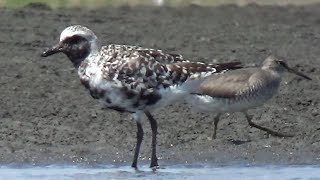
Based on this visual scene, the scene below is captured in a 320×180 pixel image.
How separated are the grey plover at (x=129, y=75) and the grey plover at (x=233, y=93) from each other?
877mm

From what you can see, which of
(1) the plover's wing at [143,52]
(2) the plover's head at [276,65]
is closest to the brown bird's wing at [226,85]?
(2) the plover's head at [276,65]

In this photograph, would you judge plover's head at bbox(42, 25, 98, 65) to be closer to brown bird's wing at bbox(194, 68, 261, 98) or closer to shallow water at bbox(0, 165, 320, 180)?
shallow water at bbox(0, 165, 320, 180)

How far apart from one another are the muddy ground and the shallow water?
28 centimetres

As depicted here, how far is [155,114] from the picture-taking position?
15047 millimetres

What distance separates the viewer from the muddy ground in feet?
45.1

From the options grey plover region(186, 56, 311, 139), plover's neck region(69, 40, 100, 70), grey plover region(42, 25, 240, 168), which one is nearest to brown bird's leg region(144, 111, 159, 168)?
grey plover region(42, 25, 240, 168)

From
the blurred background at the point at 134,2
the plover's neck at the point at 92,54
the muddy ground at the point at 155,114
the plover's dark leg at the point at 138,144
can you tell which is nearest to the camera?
the plover's neck at the point at 92,54

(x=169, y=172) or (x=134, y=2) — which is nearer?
(x=169, y=172)

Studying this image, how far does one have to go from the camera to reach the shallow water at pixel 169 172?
12602 millimetres

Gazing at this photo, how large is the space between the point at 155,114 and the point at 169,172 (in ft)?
7.21

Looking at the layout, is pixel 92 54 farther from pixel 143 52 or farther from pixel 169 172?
pixel 169 172

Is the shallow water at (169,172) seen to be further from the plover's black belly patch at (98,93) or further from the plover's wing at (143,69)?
the plover's wing at (143,69)

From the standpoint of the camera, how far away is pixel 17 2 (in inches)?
940

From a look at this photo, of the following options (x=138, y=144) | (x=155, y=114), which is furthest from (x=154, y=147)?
(x=155, y=114)
